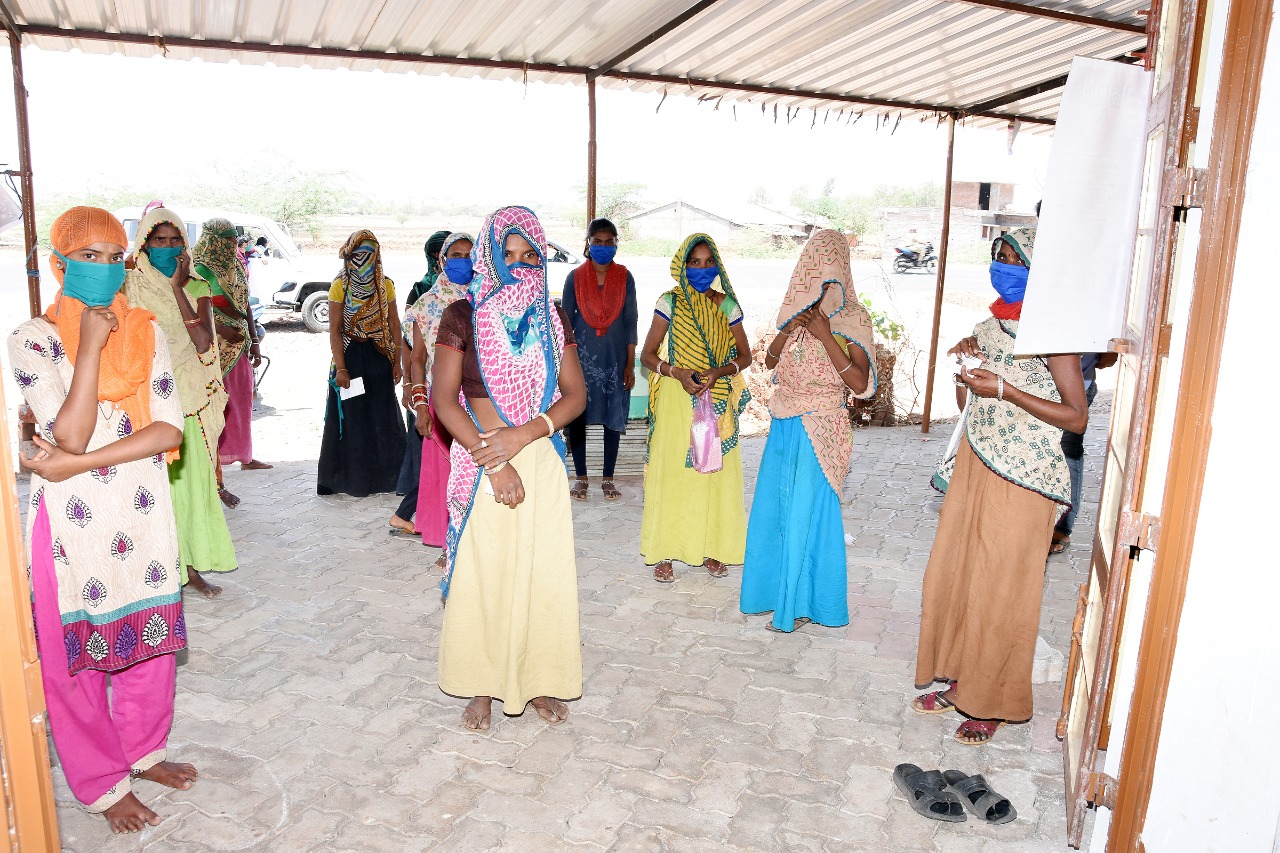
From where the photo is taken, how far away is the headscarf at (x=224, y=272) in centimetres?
590

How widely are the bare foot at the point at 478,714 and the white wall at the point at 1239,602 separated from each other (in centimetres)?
240

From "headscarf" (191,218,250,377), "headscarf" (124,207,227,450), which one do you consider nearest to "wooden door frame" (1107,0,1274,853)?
"headscarf" (124,207,227,450)

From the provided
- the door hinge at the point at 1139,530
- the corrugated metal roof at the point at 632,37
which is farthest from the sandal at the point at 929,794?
the corrugated metal roof at the point at 632,37

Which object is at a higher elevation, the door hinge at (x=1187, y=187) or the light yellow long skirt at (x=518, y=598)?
the door hinge at (x=1187, y=187)

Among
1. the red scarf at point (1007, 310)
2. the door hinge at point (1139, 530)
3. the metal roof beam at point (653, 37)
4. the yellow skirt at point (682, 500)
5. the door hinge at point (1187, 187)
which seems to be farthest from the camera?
the metal roof beam at point (653, 37)

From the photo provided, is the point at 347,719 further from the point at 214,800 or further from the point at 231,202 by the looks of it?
the point at 231,202

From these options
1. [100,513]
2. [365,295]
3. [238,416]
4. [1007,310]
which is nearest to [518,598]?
[100,513]

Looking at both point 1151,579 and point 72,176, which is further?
point 72,176

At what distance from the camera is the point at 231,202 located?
3117 cm

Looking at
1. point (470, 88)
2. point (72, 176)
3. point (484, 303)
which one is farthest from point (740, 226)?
point (484, 303)

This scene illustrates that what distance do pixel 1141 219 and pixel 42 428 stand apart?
3344mm

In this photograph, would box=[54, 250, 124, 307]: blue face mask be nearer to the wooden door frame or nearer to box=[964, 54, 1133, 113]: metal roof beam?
the wooden door frame

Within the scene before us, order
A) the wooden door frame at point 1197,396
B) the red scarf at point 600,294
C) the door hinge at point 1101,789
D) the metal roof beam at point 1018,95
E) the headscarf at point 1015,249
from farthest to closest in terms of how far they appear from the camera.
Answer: the metal roof beam at point 1018,95
the red scarf at point 600,294
the headscarf at point 1015,249
the door hinge at point 1101,789
the wooden door frame at point 1197,396

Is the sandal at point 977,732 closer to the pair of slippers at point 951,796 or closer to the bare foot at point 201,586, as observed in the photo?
the pair of slippers at point 951,796
